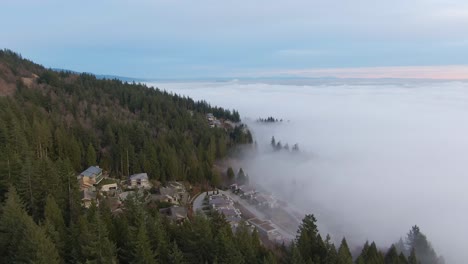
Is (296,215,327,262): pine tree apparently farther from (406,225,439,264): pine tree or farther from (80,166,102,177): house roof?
(80,166,102,177): house roof

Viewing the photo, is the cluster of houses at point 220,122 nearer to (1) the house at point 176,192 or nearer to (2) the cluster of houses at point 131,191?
(1) the house at point 176,192

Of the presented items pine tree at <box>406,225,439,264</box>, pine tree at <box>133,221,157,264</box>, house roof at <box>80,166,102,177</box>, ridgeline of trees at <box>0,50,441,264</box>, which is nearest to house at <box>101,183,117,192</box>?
house roof at <box>80,166,102,177</box>

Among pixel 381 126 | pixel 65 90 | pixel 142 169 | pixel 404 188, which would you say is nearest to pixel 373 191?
pixel 404 188

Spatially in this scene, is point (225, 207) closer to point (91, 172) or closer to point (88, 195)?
point (88, 195)

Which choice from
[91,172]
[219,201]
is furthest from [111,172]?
[219,201]

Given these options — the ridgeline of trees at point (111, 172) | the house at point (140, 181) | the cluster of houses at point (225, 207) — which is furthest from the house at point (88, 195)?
the cluster of houses at point (225, 207)

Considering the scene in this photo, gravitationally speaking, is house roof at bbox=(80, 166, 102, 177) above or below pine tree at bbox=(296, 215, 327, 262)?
above

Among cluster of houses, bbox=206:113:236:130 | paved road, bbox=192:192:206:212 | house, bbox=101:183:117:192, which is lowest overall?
paved road, bbox=192:192:206:212
